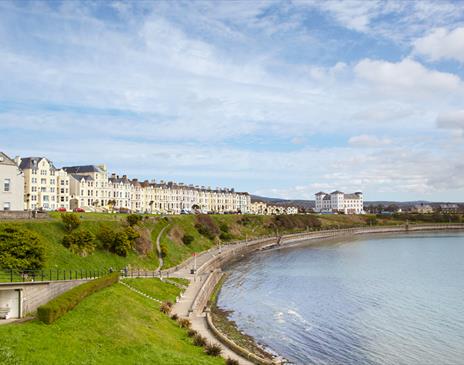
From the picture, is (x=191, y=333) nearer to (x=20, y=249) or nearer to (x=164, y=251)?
(x=20, y=249)

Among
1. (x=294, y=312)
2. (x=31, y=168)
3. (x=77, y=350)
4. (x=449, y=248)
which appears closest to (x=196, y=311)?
(x=294, y=312)

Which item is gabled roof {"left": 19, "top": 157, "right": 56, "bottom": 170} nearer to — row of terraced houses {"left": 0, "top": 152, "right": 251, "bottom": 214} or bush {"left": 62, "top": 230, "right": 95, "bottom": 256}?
row of terraced houses {"left": 0, "top": 152, "right": 251, "bottom": 214}

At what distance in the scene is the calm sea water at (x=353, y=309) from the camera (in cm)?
3744

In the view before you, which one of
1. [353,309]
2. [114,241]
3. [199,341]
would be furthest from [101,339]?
[114,241]

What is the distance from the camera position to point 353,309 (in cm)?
5219

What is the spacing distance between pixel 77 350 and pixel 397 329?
3035cm

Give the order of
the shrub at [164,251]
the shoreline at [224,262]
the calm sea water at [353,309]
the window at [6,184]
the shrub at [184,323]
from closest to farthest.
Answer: the shoreline at [224,262]
the shrub at [184,323]
the calm sea water at [353,309]
the window at [6,184]
the shrub at [164,251]

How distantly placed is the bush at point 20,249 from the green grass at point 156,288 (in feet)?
31.6

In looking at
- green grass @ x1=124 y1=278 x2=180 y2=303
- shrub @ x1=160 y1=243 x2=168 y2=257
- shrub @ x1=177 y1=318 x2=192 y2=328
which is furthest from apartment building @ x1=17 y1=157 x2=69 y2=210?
shrub @ x1=177 y1=318 x2=192 y2=328

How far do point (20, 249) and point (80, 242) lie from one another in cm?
1519

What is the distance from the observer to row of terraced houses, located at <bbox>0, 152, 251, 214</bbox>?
62.2 m

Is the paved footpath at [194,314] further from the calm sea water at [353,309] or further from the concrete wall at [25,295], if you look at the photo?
the concrete wall at [25,295]

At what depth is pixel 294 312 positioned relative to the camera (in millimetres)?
50562

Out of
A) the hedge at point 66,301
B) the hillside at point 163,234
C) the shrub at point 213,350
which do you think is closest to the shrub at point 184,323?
the shrub at point 213,350
